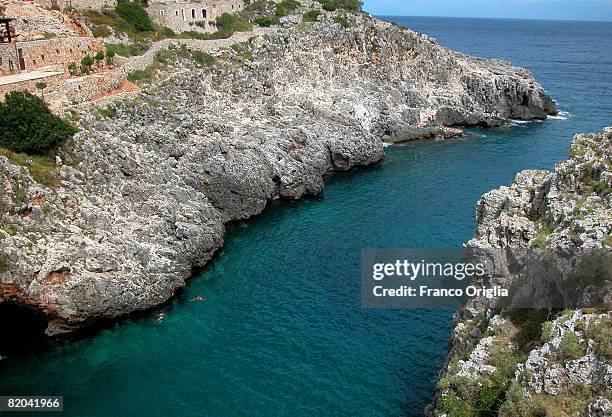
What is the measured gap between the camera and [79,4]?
69.3 m

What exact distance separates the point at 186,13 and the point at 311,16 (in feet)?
63.9

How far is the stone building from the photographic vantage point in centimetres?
7700

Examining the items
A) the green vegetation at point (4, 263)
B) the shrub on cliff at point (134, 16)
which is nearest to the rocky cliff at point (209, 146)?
the green vegetation at point (4, 263)

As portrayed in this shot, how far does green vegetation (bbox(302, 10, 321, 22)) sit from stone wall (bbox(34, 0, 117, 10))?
28364 millimetres

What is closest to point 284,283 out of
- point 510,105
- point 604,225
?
point 604,225

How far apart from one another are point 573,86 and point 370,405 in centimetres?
11315

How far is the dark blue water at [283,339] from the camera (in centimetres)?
3269

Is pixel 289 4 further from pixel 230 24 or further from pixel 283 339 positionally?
pixel 283 339

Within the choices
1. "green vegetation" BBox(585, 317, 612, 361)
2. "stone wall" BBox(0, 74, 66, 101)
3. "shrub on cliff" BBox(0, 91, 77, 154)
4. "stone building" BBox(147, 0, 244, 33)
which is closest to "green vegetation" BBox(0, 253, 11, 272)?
"shrub on cliff" BBox(0, 91, 77, 154)

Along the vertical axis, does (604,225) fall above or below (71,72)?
below

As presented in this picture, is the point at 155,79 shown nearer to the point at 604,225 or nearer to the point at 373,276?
the point at 373,276

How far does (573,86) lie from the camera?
122125mm

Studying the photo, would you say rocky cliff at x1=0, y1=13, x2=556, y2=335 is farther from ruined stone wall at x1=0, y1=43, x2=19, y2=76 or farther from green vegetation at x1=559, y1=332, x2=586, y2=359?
green vegetation at x1=559, y1=332, x2=586, y2=359

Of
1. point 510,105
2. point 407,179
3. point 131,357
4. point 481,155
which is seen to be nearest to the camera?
point 131,357
